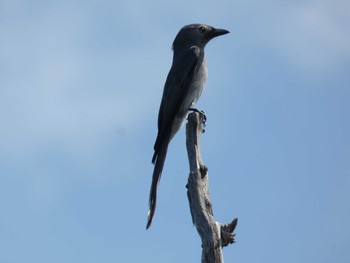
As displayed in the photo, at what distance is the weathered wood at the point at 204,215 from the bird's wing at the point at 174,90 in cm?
190

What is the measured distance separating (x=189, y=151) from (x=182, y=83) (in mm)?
2561

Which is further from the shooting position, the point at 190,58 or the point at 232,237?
the point at 190,58

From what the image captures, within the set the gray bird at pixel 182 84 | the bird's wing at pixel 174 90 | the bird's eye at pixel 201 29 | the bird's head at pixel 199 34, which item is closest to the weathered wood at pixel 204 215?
the gray bird at pixel 182 84

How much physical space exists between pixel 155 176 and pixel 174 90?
1.64 metres

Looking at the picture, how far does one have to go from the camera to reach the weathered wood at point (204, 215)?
24.0 ft

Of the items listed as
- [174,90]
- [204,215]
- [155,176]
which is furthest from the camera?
[174,90]

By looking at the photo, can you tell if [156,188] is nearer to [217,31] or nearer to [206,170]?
[206,170]

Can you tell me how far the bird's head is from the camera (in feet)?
38.4

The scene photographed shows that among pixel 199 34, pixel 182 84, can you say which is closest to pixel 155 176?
pixel 182 84

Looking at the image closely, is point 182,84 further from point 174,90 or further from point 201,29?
point 201,29

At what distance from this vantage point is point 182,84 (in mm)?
10789

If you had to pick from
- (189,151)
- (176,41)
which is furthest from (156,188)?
(176,41)

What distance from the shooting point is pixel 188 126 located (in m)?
8.78

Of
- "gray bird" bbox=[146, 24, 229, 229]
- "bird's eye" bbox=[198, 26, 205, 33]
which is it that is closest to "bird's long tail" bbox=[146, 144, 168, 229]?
"gray bird" bbox=[146, 24, 229, 229]
